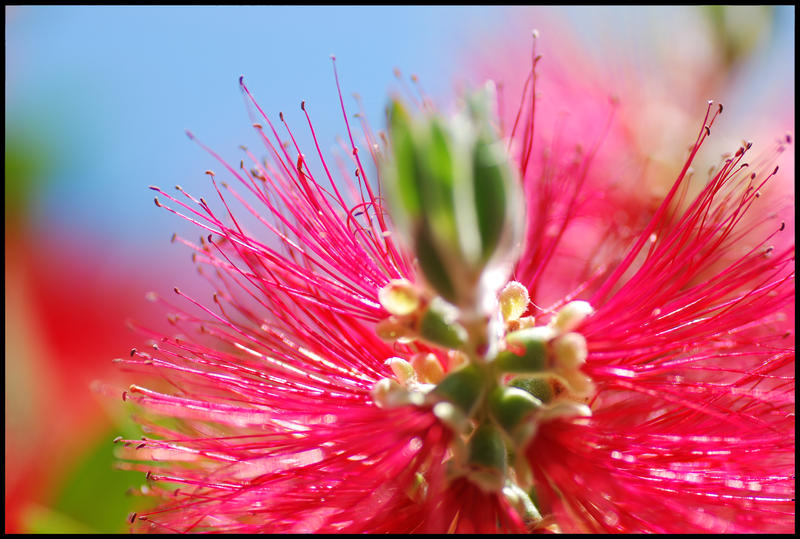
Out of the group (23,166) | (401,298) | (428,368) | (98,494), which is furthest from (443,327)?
(23,166)

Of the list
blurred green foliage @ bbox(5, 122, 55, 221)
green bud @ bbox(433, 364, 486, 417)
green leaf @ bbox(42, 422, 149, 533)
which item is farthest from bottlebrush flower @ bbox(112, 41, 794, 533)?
blurred green foliage @ bbox(5, 122, 55, 221)

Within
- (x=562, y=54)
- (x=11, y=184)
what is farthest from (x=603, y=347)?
(x=11, y=184)

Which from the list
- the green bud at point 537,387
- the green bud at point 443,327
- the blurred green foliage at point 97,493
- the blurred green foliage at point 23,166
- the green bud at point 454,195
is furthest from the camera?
the blurred green foliage at point 23,166

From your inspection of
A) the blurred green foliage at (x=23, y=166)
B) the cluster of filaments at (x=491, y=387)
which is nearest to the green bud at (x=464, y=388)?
the cluster of filaments at (x=491, y=387)

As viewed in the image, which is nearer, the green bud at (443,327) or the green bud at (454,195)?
the green bud at (454,195)

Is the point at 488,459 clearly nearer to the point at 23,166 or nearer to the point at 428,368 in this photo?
the point at 428,368

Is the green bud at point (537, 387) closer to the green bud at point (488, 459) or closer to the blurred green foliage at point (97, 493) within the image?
the green bud at point (488, 459)

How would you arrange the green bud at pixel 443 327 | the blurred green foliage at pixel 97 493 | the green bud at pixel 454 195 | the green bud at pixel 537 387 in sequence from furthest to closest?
the blurred green foliage at pixel 97 493 < the green bud at pixel 537 387 < the green bud at pixel 443 327 < the green bud at pixel 454 195
